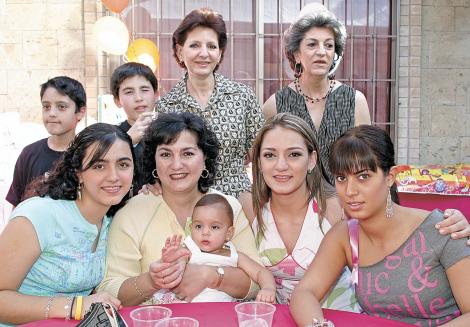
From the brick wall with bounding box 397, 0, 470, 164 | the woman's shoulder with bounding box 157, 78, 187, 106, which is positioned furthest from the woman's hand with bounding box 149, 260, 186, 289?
the brick wall with bounding box 397, 0, 470, 164

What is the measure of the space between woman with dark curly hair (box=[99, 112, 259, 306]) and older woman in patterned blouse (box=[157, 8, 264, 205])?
0.52m

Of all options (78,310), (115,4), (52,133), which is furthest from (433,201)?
(115,4)

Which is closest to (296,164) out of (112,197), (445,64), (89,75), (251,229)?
(251,229)

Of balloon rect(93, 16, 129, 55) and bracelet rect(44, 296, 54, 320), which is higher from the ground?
balloon rect(93, 16, 129, 55)

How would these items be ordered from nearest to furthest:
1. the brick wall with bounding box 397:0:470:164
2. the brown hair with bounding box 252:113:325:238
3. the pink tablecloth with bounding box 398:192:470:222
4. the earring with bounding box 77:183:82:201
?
the earring with bounding box 77:183:82:201
the brown hair with bounding box 252:113:325:238
the pink tablecloth with bounding box 398:192:470:222
the brick wall with bounding box 397:0:470:164

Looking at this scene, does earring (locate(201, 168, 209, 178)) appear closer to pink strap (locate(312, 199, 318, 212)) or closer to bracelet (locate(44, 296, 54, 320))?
pink strap (locate(312, 199, 318, 212))

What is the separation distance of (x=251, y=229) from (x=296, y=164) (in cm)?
40

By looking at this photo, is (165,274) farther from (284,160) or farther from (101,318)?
(284,160)

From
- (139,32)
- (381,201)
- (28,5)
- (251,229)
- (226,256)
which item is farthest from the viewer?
(139,32)

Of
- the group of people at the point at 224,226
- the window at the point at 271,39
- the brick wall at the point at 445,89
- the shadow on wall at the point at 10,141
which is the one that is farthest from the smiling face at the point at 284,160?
the brick wall at the point at 445,89

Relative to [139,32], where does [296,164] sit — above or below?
below

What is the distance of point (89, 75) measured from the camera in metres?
7.34

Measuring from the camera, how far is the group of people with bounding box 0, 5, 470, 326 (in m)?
1.95

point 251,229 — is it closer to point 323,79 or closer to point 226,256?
point 226,256
